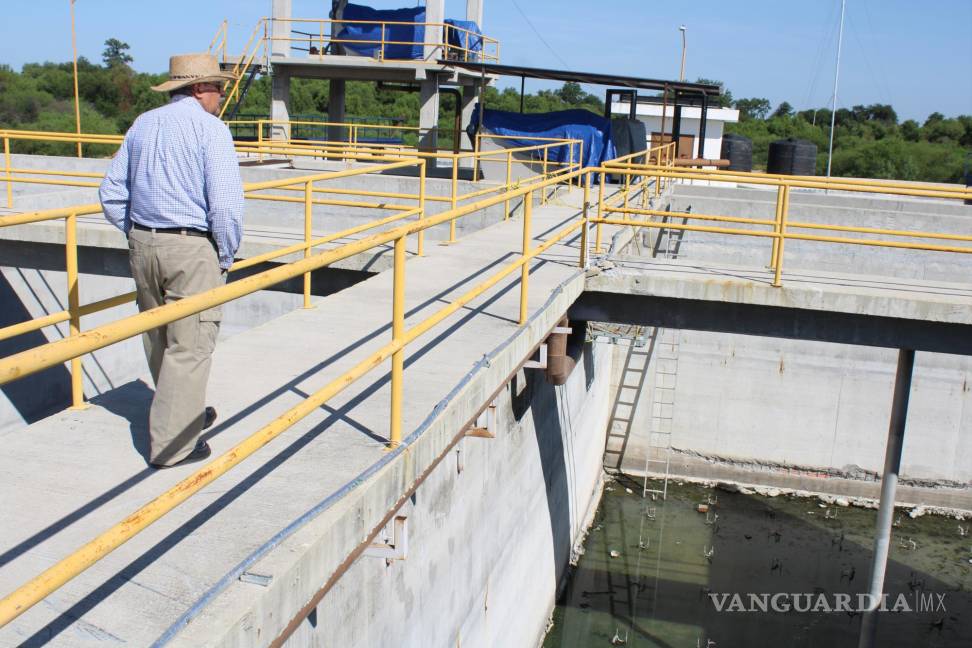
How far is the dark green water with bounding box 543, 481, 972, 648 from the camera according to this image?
39.7 feet

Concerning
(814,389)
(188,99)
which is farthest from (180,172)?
(814,389)

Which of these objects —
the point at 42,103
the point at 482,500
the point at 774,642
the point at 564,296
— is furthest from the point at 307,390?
the point at 42,103

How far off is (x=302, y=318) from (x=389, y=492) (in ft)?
9.35

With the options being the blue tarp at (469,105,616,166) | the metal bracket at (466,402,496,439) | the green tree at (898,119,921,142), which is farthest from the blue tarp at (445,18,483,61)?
the green tree at (898,119,921,142)

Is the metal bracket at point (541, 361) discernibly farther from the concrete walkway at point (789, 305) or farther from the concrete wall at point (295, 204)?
the concrete wall at point (295, 204)

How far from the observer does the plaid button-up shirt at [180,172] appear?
3750mm

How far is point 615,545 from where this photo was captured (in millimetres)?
14461

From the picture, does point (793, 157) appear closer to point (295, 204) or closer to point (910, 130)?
point (295, 204)

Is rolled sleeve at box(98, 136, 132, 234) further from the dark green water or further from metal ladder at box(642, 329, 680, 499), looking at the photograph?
metal ladder at box(642, 329, 680, 499)

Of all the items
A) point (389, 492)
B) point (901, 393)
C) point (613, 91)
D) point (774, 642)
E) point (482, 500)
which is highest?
point (613, 91)

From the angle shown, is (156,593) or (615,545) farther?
(615,545)

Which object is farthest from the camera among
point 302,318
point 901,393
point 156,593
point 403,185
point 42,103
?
point 42,103

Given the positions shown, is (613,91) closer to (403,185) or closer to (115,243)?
(403,185)

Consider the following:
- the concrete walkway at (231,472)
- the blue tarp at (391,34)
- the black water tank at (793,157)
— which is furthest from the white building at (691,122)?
the concrete walkway at (231,472)
